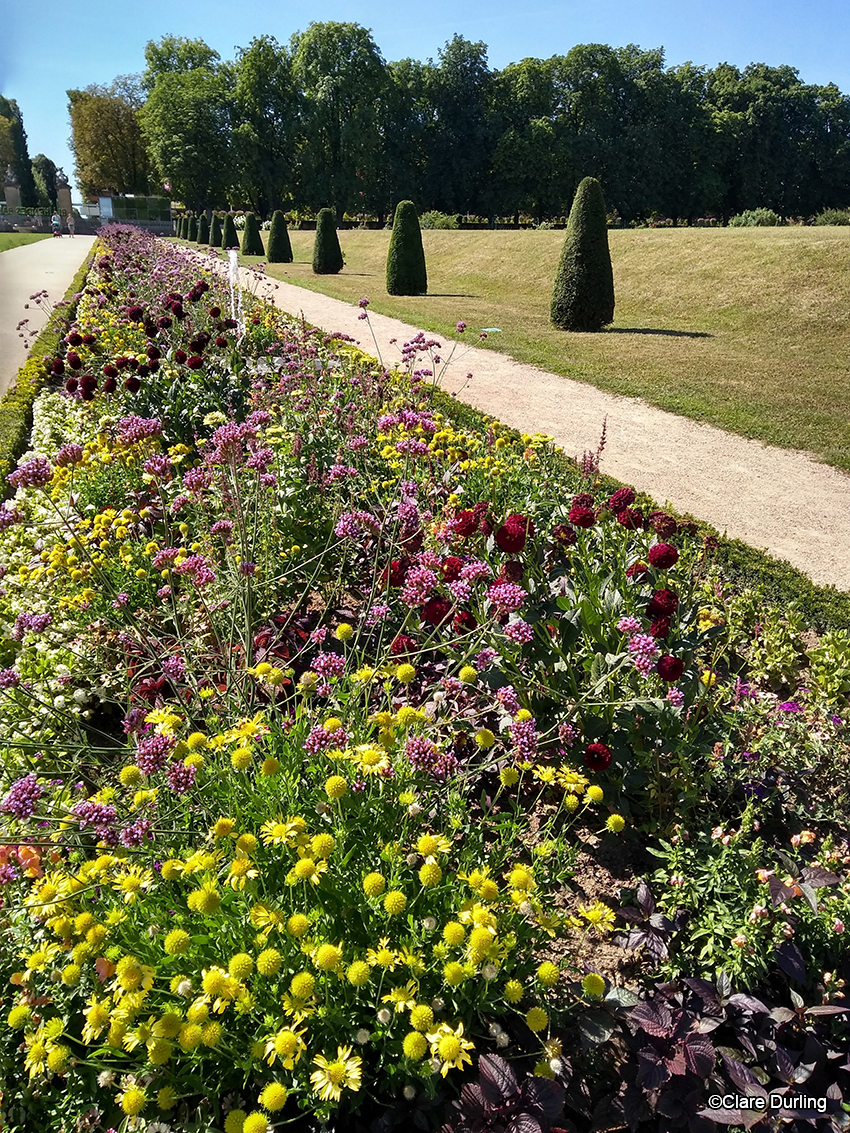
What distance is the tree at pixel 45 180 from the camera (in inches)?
2677

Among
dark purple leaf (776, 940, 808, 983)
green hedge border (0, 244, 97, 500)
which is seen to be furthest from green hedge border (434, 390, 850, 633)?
green hedge border (0, 244, 97, 500)

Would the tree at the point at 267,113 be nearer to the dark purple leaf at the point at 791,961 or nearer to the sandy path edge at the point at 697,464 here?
the sandy path edge at the point at 697,464

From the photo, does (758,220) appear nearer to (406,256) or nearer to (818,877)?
(406,256)

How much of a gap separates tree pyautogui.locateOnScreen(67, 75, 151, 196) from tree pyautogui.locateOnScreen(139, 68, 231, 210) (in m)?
11.6

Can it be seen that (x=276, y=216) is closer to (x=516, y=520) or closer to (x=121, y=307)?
(x=121, y=307)

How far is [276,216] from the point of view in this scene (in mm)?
25000

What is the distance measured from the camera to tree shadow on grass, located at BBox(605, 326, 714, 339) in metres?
12.3

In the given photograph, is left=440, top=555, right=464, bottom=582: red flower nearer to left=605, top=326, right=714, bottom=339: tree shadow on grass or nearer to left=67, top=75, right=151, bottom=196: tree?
left=605, top=326, right=714, bottom=339: tree shadow on grass

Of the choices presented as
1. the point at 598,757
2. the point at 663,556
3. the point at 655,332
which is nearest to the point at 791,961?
the point at 598,757

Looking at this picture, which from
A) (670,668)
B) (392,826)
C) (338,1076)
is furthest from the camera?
(670,668)

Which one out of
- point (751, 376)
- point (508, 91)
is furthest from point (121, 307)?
point (508, 91)

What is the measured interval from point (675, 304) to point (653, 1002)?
50.5 ft

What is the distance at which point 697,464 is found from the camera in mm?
6133

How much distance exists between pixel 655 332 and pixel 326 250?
47.5ft
